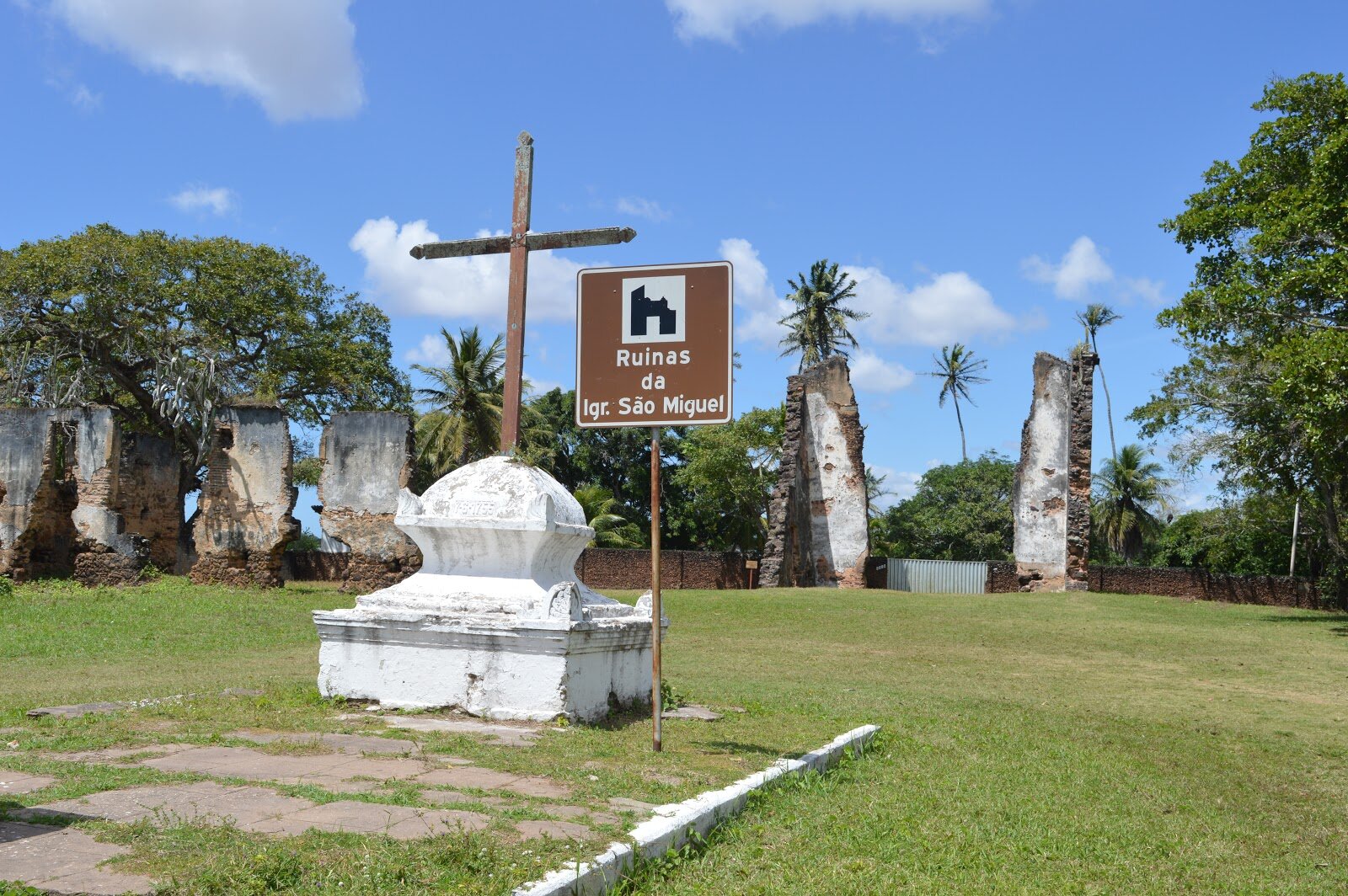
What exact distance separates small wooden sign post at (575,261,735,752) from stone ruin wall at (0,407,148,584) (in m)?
17.0

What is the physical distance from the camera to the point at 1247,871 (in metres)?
4.61

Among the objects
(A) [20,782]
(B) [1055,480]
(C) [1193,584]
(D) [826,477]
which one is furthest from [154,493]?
(C) [1193,584]

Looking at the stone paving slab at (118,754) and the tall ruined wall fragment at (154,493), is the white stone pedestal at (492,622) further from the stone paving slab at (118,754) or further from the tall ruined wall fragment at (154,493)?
the tall ruined wall fragment at (154,493)

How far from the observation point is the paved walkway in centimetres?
330

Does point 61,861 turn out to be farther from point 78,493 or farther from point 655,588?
point 78,493

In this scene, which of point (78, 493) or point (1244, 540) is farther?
point (1244, 540)

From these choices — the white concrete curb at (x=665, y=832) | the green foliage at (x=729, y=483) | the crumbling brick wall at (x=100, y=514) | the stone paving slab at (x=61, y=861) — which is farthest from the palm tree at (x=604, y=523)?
the stone paving slab at (x=61, y=861)

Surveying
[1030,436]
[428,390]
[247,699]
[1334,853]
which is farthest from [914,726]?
[428,390]

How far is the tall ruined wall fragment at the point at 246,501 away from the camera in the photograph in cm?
2058

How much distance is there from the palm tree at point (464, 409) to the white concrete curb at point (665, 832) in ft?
76.9

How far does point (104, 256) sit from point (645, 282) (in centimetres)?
2356

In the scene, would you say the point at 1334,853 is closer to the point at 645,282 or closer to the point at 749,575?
the point at 645,282

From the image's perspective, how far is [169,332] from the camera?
26875 mm

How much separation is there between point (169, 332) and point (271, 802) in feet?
83.0
